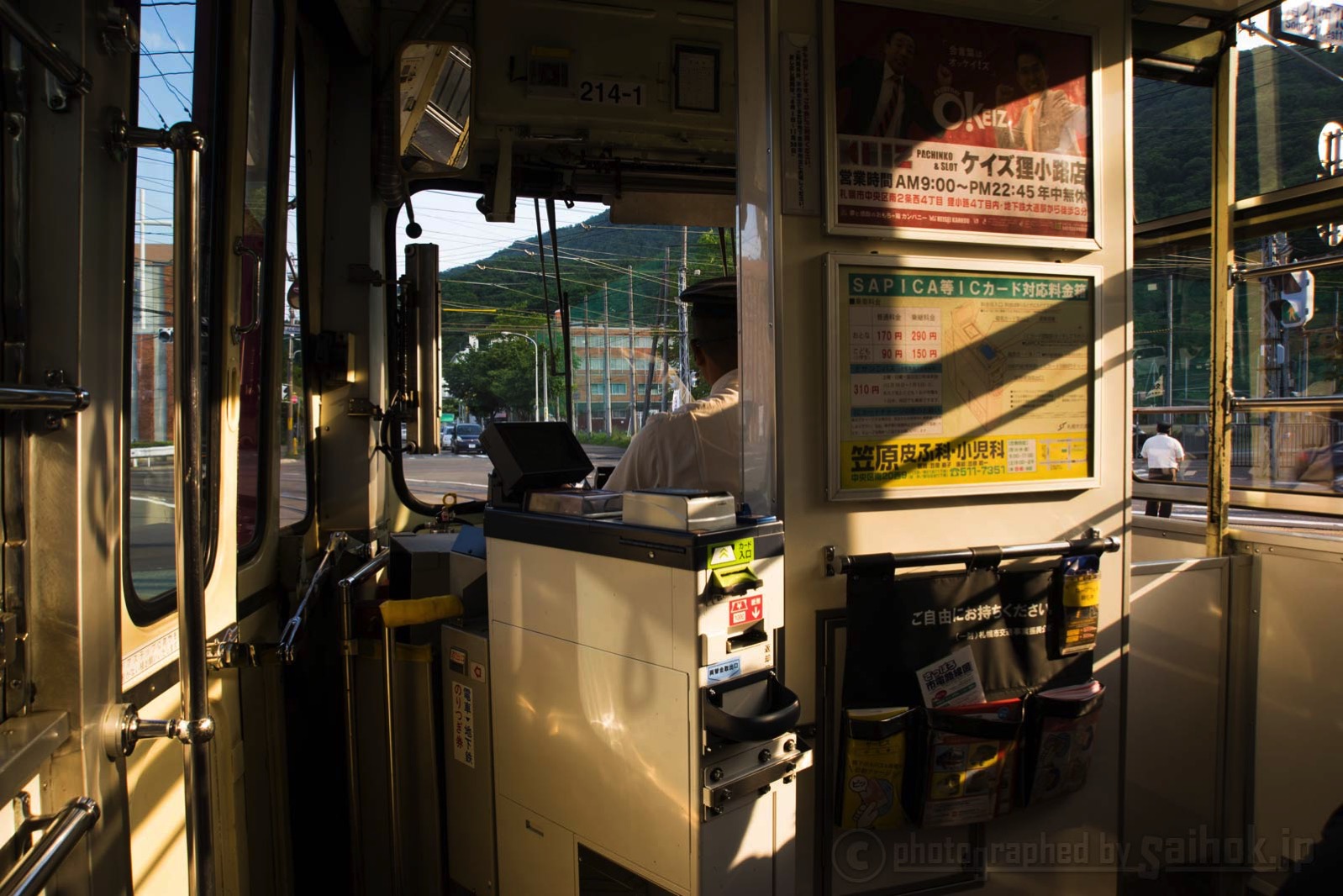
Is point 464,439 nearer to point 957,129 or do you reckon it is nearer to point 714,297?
point 714,297

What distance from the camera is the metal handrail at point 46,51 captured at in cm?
99

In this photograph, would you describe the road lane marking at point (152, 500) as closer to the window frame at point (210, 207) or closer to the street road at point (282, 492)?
the street road at point (282, 492)

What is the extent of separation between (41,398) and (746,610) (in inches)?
48.7

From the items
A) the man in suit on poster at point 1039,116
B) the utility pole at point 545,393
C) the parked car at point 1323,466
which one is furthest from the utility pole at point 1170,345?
the utility pole at point 545,393

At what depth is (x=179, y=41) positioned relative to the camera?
175cm

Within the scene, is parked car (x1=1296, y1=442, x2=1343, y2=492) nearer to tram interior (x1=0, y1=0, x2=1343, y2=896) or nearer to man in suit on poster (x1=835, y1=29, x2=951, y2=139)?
tram interior (x1=0, y1=0, x2=1343, y2=896)

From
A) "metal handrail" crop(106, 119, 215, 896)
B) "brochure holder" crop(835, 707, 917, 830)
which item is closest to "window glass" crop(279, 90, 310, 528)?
"metal handrail" crop(106, 119, 215, 896)

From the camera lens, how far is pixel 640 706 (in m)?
1.76

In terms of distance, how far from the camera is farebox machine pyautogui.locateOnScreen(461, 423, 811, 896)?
65.9 inches

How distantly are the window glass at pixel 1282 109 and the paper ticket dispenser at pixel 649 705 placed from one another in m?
2.41

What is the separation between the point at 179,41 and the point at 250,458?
115 cm

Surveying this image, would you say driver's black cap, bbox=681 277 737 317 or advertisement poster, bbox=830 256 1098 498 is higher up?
driver's black cap, bbox=681 277 737 317

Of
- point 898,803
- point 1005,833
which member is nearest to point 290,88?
point 898,803

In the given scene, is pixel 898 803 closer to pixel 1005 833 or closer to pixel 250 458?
pixel 1005 833
